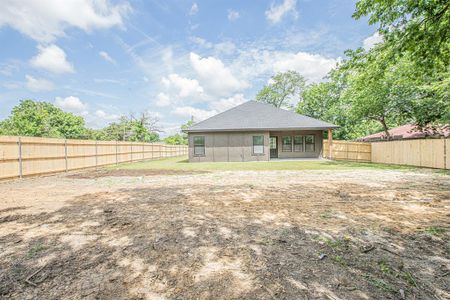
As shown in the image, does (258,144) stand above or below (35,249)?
above

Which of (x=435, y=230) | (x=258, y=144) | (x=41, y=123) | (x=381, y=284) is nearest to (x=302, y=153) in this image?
(x=258, y=144)

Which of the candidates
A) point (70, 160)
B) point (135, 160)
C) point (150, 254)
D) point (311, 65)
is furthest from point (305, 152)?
point (311, 65)

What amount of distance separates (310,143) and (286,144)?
6.67 ft

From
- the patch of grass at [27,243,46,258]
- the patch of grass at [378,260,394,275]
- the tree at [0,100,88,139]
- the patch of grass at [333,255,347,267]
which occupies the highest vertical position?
the tree at [0,100,88,139]

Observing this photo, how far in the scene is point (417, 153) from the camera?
1235 centimetres

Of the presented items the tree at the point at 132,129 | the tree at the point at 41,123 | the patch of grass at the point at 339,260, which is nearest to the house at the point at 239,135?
the patch of grass at the point at 339,260

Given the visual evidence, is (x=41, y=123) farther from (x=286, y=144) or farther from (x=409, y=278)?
(x=409, y=278)

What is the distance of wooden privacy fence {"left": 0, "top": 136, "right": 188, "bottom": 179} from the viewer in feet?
26.0

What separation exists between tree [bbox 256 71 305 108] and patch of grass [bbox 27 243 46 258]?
118 feet

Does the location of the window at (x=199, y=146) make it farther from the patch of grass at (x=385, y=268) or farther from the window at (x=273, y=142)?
the patch of grass at (x=385, y=268)

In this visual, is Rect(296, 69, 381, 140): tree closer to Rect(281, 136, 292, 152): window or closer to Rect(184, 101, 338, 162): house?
Rect(281, 136, 292, 152): window

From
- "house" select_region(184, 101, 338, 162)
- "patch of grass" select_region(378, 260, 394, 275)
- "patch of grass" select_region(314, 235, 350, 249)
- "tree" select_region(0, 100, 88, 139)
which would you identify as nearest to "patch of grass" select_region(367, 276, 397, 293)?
"patch of grass" select_region(378, 260, 394, 275)

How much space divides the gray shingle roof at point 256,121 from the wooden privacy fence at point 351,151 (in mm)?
2531

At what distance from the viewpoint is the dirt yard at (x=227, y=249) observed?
174 cm
